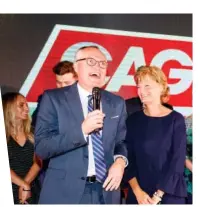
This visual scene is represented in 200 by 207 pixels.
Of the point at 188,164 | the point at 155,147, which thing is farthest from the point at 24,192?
the point at 188,164

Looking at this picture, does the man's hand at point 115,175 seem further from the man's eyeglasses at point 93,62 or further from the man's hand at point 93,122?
the man's eyeglasses at point 93,62

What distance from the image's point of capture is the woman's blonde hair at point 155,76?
3.30 meters

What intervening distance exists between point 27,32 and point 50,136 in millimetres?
1024

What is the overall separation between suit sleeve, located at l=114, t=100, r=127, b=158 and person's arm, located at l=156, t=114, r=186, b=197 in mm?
439

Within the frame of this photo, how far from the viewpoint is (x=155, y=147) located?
3.24 metres

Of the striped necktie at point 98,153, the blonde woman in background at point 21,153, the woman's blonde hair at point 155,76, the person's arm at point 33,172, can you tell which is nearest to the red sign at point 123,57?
the woman's blonde hair at point 155,76

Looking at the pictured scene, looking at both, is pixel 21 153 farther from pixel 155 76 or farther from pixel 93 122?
pixel 155 76

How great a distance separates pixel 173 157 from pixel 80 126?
947 millimetres

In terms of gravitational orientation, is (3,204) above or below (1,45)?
below

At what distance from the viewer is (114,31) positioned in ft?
10.8

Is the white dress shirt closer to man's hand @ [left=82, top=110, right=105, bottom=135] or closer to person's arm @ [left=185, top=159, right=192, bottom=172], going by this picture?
man's hand @ [left=82, top=110, right=105, bottom=135]

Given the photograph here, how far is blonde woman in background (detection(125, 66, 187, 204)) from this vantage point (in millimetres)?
3217
